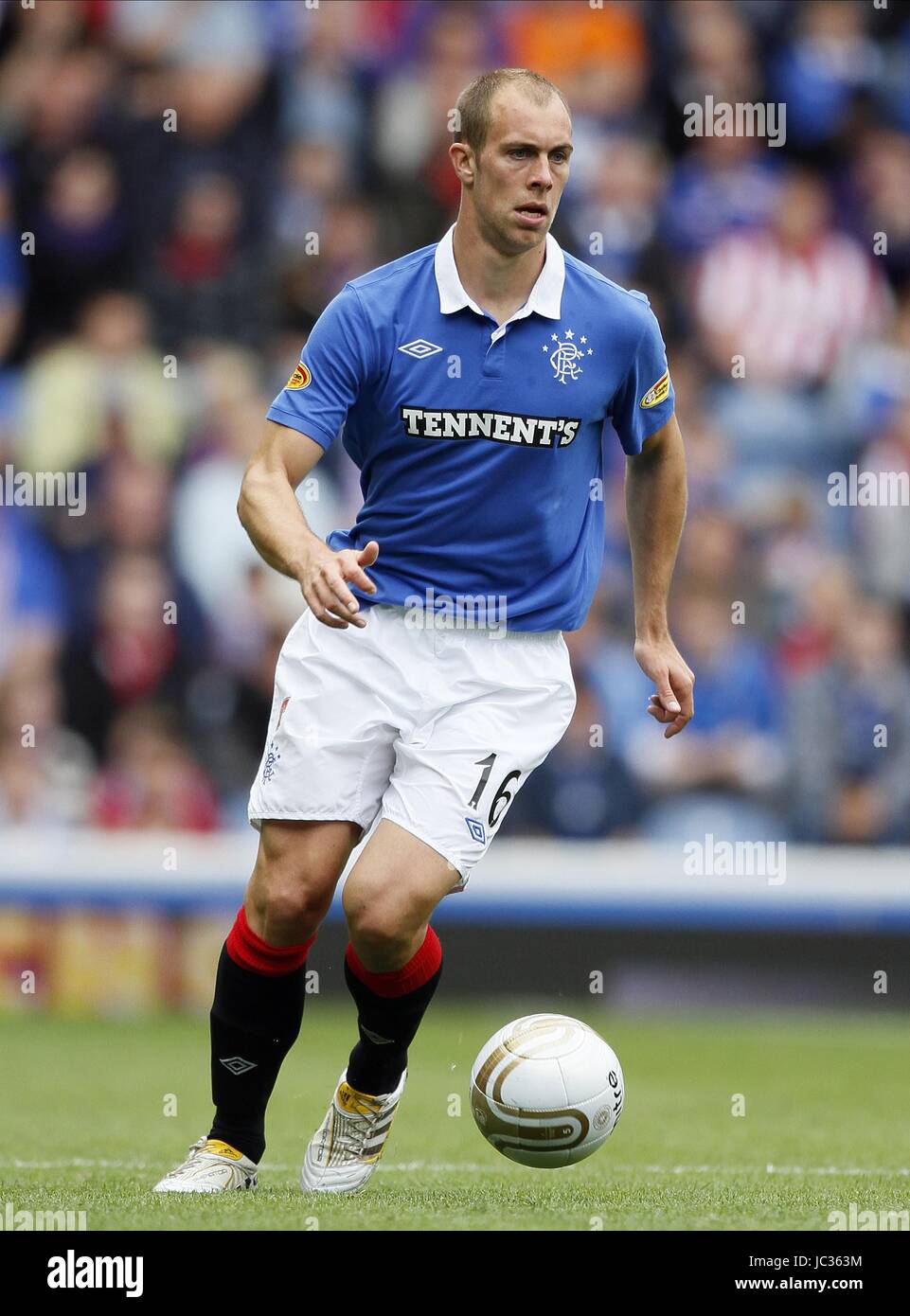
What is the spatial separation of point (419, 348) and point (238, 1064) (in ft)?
6.12

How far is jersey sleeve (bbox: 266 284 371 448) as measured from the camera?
5.04 m

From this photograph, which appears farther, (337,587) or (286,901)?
(286,901)

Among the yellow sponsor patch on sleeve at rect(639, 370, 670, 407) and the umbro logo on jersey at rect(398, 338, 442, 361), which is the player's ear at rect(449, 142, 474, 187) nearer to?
the umbro logo on jersey at rect(398, 338, 442, 361)

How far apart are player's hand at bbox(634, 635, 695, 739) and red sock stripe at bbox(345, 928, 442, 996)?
846 millimetres

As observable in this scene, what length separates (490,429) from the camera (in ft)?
16.9

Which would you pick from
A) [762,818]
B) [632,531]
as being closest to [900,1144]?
[632,531]

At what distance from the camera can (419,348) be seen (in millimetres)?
5141

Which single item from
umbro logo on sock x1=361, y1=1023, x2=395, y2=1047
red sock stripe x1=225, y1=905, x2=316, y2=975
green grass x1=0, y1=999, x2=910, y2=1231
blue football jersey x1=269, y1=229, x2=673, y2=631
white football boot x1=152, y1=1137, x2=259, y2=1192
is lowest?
green grass x1=0, y1=999, x2=910, y2=1231

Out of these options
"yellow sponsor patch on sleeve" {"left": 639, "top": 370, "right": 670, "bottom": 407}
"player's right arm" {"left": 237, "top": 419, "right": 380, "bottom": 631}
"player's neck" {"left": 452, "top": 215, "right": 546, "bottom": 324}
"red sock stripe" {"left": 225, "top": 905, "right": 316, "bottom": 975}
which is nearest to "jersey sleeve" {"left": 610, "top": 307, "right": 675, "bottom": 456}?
"yellow sponsor patch on sleeve" {"left": 639, "top": 370, "right": 670, "bottom": 407}

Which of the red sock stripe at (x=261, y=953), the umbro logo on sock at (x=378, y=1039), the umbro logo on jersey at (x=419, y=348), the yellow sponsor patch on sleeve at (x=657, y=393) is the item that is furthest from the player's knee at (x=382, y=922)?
the yellow sponsor patch on sleeve at (x=657, y=393)

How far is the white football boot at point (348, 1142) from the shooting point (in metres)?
5.22

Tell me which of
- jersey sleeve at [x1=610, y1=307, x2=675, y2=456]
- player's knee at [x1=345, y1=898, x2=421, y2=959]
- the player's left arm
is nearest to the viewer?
player's knee at [x1=345, y1=898, x2=421, y2=959]

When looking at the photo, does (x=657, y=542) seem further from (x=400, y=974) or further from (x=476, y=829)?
(x=400, y=974)

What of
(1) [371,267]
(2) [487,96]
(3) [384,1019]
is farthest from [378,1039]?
(1) [371,267]
